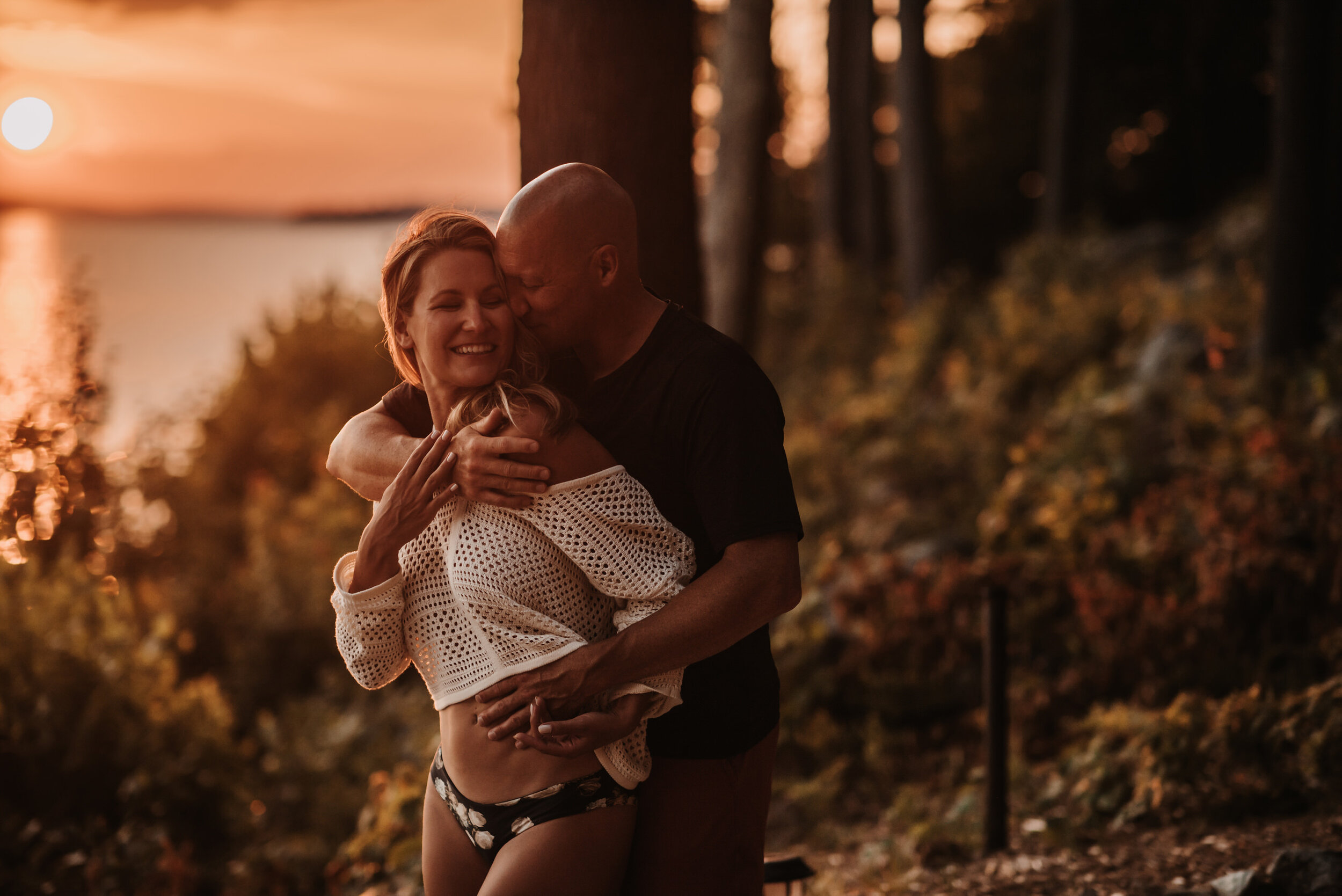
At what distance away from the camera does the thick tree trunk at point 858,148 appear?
1877 cm

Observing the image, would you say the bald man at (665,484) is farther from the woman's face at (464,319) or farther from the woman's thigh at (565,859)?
the woman's thigh at (565,859)

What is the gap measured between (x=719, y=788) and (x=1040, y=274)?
12126 millimetres

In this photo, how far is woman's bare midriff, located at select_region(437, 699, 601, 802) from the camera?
2213mm

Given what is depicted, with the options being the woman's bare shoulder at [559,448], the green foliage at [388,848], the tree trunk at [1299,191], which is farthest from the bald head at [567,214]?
the tree trunk at [1299,191]

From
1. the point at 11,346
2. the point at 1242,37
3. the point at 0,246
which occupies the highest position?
the point at 1242,37

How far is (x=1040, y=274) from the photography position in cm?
1341

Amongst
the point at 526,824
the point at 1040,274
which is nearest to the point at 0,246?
the point at 526,824

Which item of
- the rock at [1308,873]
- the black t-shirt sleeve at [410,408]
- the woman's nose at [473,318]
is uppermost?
the woman's nose at [473,318]

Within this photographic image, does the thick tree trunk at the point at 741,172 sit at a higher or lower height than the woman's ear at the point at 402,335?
higher

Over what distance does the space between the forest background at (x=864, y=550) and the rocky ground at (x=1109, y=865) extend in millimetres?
80

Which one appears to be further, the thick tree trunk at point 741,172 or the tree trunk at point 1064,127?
the tree trunk at point 1064,127

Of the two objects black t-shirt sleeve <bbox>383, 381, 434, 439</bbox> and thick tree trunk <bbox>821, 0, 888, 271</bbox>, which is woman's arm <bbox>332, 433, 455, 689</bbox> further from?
thick tree trunk <bbox>821, 0, 888, 271</bbox>

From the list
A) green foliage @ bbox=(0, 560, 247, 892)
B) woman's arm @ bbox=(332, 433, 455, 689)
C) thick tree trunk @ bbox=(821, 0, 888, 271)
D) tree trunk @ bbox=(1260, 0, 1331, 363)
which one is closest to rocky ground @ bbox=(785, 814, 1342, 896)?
woman's arm @ bbox=(332, 433, 455, 689)

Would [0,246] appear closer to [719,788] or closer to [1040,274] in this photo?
[719,788]
